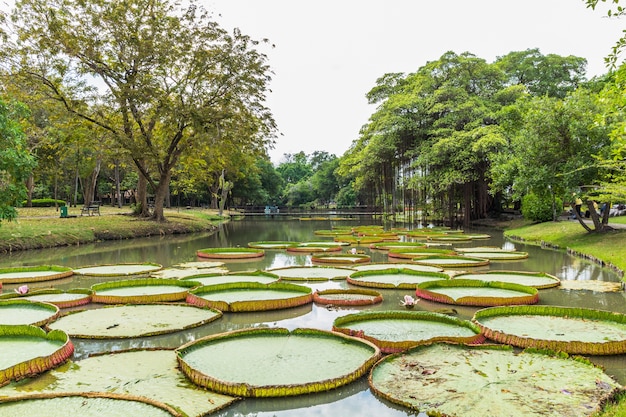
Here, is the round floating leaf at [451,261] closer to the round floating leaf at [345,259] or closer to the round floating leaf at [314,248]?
the round floating leaf at [345,259]

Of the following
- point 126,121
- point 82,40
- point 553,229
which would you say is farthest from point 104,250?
point 553,229

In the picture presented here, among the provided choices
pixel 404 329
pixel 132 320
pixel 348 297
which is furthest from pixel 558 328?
pixel 132 320

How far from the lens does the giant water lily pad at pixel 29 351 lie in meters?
4.84

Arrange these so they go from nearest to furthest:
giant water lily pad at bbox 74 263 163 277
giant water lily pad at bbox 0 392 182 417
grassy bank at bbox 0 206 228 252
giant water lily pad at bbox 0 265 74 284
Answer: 1. giant water lily pad at bbox 0 392 182 417
2. giant water lily pad at bbox 0 265 74 284
3. giant water lily pad at bbox 74 263 163 277
4. grassy bank at bbox 0 206 228 252

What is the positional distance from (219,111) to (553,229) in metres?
18.5

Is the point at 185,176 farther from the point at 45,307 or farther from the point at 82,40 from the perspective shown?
the point at 45,307

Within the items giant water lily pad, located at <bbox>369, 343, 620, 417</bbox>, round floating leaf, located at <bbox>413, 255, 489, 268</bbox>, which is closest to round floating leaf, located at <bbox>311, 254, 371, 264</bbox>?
round floating leaf, located at <bbox>413, 255, 489, 268</bbox>

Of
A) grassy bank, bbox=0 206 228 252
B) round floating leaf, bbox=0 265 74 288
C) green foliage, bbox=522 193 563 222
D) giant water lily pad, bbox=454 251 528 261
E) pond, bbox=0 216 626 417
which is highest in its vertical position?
green foliage, bbox=522 193 563 222

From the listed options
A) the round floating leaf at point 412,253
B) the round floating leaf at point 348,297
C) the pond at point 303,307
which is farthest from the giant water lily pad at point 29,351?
the round floating leaf at point 412,253

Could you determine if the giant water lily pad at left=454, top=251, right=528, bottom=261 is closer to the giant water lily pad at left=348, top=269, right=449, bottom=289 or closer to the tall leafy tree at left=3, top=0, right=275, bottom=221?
the giant water lily pad at left=348, top=269, right=449, bottom=289

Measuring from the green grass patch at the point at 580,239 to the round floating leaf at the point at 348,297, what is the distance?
710 centimetres

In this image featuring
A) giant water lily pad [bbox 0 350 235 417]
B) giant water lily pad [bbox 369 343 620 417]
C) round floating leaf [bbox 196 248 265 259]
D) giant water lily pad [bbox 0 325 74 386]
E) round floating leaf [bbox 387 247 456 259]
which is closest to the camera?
giant water lily pad [bbox 369 343 620 417]

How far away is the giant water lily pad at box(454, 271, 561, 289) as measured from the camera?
10.1m

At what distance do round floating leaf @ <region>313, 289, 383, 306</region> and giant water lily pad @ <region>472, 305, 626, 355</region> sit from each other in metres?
2.16
